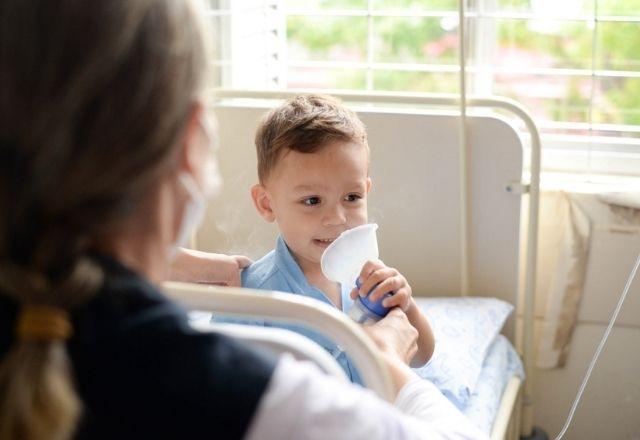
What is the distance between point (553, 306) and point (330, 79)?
2.27m

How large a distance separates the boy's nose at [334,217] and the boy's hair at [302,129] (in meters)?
0.10

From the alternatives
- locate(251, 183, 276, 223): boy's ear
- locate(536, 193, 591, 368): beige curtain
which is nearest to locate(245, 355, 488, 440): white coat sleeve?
locate(251, 183, 276, 223): boy's ear

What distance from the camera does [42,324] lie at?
0.68 m

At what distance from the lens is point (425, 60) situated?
158 inches

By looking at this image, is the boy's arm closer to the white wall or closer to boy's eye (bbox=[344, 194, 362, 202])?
boy's eye (bbox=[344, 194, 362, 202])

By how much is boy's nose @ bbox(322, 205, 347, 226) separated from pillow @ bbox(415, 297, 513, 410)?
31 centimetres

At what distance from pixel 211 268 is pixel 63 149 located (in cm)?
99

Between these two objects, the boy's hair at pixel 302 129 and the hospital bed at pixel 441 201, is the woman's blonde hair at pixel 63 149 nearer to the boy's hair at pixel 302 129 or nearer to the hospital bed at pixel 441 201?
the boy's hair at pixel 302 129

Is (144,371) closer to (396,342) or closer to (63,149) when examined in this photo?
(63,149)

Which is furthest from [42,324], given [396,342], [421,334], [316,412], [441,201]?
[441,201]

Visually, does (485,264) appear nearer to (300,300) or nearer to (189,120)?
(300,300)

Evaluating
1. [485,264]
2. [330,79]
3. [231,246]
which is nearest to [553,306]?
[485,264]

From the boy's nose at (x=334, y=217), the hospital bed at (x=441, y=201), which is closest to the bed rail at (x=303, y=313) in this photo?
the boy's nose at (x=334, y=217)

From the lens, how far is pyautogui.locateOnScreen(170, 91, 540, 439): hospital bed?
2.15m
